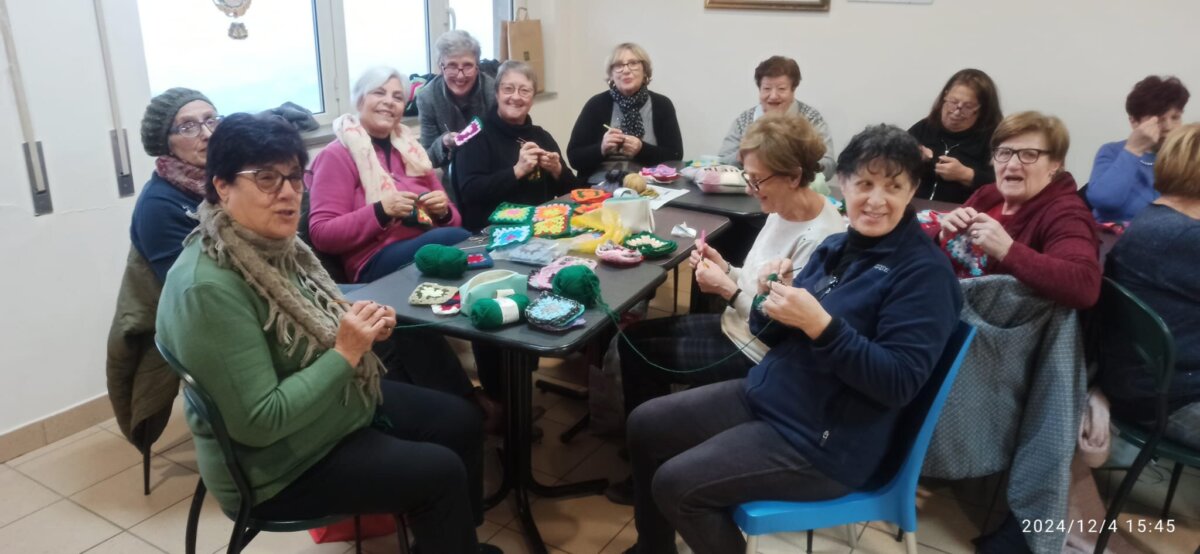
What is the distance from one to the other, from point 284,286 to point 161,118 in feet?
3.09

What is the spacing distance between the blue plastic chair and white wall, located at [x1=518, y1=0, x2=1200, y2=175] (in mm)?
2617

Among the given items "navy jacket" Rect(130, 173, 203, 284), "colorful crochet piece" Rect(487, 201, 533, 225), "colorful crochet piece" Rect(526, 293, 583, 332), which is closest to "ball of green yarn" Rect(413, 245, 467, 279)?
"colorful crochet piece" Rect(526, 293, 583, 332)

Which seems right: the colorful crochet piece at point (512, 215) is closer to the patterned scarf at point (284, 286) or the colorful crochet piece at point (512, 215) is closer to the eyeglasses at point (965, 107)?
the patterned scarf at point (284, 286)

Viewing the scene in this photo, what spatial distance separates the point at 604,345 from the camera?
2.75 meters

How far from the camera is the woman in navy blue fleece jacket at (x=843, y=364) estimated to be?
4.69 feet

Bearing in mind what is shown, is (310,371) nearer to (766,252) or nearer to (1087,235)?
(766,252)

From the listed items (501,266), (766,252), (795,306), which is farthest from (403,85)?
(795,306)

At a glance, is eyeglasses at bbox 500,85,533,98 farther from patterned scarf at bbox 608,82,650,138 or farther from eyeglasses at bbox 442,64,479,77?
patterned scarf at bbox 608,82,650,138

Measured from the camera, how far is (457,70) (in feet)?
10.9

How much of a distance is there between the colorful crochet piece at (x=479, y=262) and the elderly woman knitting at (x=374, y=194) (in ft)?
1.41

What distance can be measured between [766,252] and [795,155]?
0.28 m

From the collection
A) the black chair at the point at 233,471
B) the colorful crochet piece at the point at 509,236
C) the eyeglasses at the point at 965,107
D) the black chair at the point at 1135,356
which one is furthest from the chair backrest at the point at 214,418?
the eyeglasses at the point at 965,107

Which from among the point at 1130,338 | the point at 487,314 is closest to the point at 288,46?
the point at 487,314

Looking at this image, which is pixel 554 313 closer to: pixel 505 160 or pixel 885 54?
pixel 505 160
